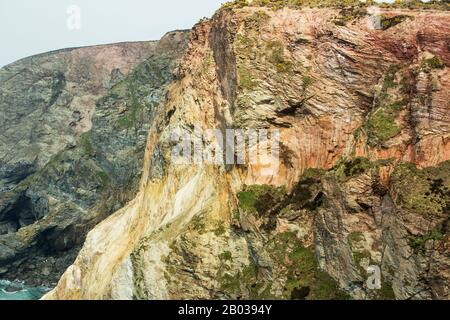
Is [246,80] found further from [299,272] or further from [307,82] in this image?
[299,272]

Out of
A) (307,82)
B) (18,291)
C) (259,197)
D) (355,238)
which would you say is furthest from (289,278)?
(18,291)

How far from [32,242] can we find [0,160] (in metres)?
47.1

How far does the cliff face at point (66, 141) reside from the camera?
102m

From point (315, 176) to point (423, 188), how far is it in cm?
738

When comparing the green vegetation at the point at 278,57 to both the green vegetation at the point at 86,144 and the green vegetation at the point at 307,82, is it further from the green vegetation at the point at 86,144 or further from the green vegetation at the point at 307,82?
the green vegetation at the point at 86,144

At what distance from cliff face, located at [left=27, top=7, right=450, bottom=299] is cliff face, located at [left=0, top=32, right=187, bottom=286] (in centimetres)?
6450

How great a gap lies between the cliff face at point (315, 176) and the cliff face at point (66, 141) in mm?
64499

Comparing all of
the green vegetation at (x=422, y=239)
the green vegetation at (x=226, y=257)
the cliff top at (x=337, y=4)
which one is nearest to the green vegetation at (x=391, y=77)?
the cliff top at (x=337, y=4)

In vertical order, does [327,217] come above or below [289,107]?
below
